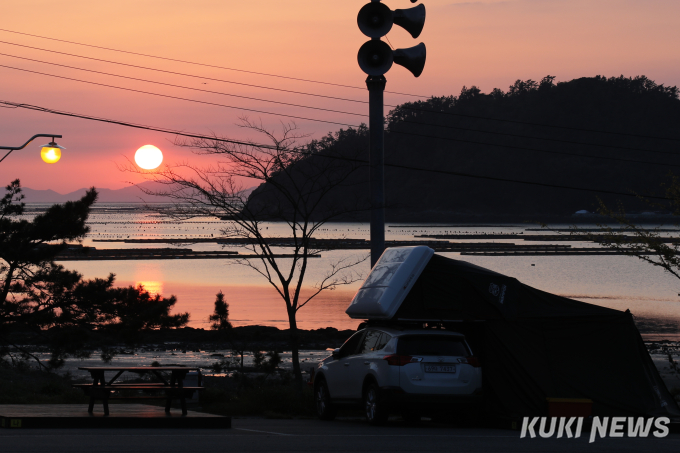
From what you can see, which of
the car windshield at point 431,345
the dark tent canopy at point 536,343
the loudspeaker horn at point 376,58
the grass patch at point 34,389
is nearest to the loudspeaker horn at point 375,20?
the loudspeaker horn at point 376,58

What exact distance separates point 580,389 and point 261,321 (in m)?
26.4

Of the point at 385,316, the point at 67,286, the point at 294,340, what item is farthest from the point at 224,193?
the point at 385,316

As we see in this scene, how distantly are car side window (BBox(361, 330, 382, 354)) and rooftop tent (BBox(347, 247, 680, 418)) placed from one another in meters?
0.30

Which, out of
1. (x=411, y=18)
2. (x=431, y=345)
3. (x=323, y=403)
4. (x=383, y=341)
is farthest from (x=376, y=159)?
(x=323, y=403)

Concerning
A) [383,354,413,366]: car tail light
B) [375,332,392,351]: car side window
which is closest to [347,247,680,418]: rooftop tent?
[375,332,392,351]: car side window

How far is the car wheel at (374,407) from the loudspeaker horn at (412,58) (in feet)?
26.4

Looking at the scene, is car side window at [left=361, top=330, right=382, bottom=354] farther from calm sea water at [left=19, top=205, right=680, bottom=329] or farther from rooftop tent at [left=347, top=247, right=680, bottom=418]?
calm sea water at [left=19, top=205, right=680, bottom=329]

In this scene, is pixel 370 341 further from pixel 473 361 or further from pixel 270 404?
pixel 270 404

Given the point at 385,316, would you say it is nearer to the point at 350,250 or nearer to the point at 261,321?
the point at 261,321

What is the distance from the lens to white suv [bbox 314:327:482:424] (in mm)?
13078

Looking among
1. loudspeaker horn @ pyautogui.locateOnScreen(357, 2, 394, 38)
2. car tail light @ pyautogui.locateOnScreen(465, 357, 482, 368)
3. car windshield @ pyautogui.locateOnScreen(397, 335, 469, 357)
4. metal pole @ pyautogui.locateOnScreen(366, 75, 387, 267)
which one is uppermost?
loudspeaker horn @ pyautogui.locateOnScreen(357, 2, 394, 38)

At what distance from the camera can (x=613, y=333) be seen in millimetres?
15383

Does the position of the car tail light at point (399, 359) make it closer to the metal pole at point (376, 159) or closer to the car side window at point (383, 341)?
the car side window at point (383, 341)

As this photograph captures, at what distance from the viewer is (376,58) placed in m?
17.1
